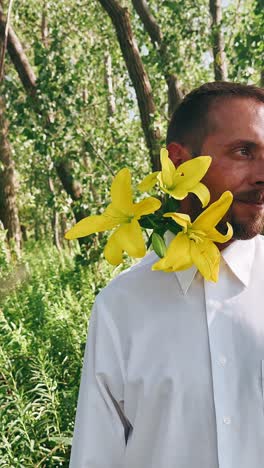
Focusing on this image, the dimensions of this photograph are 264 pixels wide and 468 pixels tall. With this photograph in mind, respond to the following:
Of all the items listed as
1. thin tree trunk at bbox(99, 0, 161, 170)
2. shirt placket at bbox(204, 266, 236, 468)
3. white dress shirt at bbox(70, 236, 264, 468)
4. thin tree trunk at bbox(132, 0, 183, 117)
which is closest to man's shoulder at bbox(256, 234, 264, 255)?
white dress shirt at bbox(70, 236, 264, 468)

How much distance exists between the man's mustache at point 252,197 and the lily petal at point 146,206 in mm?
175

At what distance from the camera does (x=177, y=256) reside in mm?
1223

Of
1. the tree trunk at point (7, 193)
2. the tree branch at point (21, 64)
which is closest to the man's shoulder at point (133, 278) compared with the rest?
the tree branch at point (21, 64)

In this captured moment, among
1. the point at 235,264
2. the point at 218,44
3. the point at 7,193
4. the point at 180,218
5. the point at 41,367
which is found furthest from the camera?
the point at 7,193

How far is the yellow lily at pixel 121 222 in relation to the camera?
122cm

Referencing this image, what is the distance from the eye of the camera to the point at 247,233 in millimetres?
1338

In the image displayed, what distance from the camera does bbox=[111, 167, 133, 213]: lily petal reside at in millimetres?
1240

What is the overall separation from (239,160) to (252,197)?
8cm

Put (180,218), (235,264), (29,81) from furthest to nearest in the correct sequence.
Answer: (29,81)
(235,264)
(180,218)

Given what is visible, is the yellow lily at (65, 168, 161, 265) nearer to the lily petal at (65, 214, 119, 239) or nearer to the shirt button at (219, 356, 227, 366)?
the lily petal at (65, 214, 119, 239)

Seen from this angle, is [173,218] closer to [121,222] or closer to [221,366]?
[121,222]

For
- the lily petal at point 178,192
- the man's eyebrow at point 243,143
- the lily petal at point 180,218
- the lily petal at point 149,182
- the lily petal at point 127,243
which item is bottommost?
the lily petal at point 127,243

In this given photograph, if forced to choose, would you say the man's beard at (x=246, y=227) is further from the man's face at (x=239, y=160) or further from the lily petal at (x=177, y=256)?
the lily petal at (x=177, y=256)

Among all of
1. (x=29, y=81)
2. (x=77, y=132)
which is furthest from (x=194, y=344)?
(x=29, y=81)
